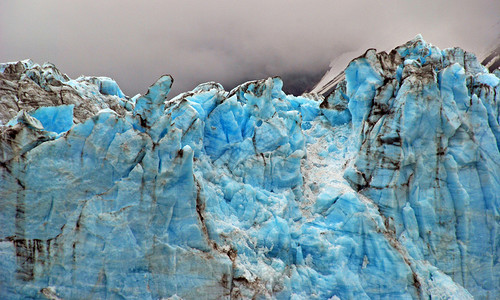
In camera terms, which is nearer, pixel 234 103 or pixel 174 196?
pixel 174 196

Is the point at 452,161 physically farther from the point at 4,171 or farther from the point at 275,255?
the point at 4,171

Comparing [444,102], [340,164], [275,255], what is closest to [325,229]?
[275,255]

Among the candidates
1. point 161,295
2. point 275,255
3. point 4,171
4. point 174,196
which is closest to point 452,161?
point 275,255

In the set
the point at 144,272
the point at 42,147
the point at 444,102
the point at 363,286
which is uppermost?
the point at 444,102

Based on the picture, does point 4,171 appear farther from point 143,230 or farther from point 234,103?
point 234,103

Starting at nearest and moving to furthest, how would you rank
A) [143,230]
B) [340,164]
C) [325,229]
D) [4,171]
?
[4,171] → [143,230] → [325,229] → [340,164]

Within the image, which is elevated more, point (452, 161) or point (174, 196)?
point (452, 161)

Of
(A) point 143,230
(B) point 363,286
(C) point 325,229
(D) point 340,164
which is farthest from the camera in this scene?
(D) point 340,164
